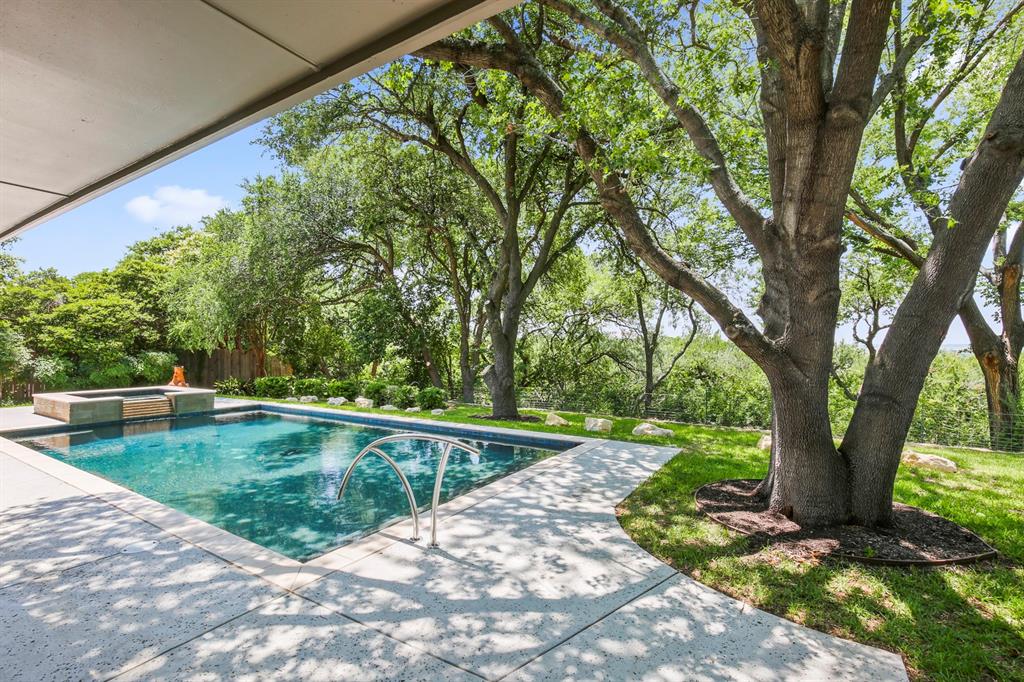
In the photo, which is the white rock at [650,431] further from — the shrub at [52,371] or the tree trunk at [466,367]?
the shrub at [52,371]

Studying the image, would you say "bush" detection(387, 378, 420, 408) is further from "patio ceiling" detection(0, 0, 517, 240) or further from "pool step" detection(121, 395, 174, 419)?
"patio ceiling" detection(0, 0, 517, 240)

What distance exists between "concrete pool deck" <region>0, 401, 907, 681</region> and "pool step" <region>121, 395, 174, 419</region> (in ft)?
24.8

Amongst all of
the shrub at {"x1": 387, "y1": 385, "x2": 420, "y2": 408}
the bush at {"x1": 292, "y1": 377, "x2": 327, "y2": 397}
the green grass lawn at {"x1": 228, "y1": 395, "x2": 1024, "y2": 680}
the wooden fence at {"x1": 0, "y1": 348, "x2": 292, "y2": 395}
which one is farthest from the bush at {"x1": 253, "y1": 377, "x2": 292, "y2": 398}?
the green grass lawn at {"x1": 228, "y1": 395, "x2": 1024, "y2": 680}

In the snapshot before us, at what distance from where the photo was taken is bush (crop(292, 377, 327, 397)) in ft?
47.1

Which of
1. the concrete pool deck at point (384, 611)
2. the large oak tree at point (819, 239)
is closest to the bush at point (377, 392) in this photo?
the concrete pool deck at point (384, 611)

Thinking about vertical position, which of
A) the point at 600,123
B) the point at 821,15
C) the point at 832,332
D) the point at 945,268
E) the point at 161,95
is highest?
the point at 821,15

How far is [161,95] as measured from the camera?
75.6 inches

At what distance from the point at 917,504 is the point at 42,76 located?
21.8ft

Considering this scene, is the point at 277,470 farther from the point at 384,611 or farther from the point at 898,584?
the point at 898,584

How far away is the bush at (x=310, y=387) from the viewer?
14.4 meters

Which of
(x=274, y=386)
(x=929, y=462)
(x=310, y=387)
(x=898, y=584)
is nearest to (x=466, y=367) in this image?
(x=310, y=387)

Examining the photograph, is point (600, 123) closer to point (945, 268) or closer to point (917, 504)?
point (945, 268)

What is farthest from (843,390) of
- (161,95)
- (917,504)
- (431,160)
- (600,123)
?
(161,95)

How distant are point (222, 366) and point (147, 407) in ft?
22.6
